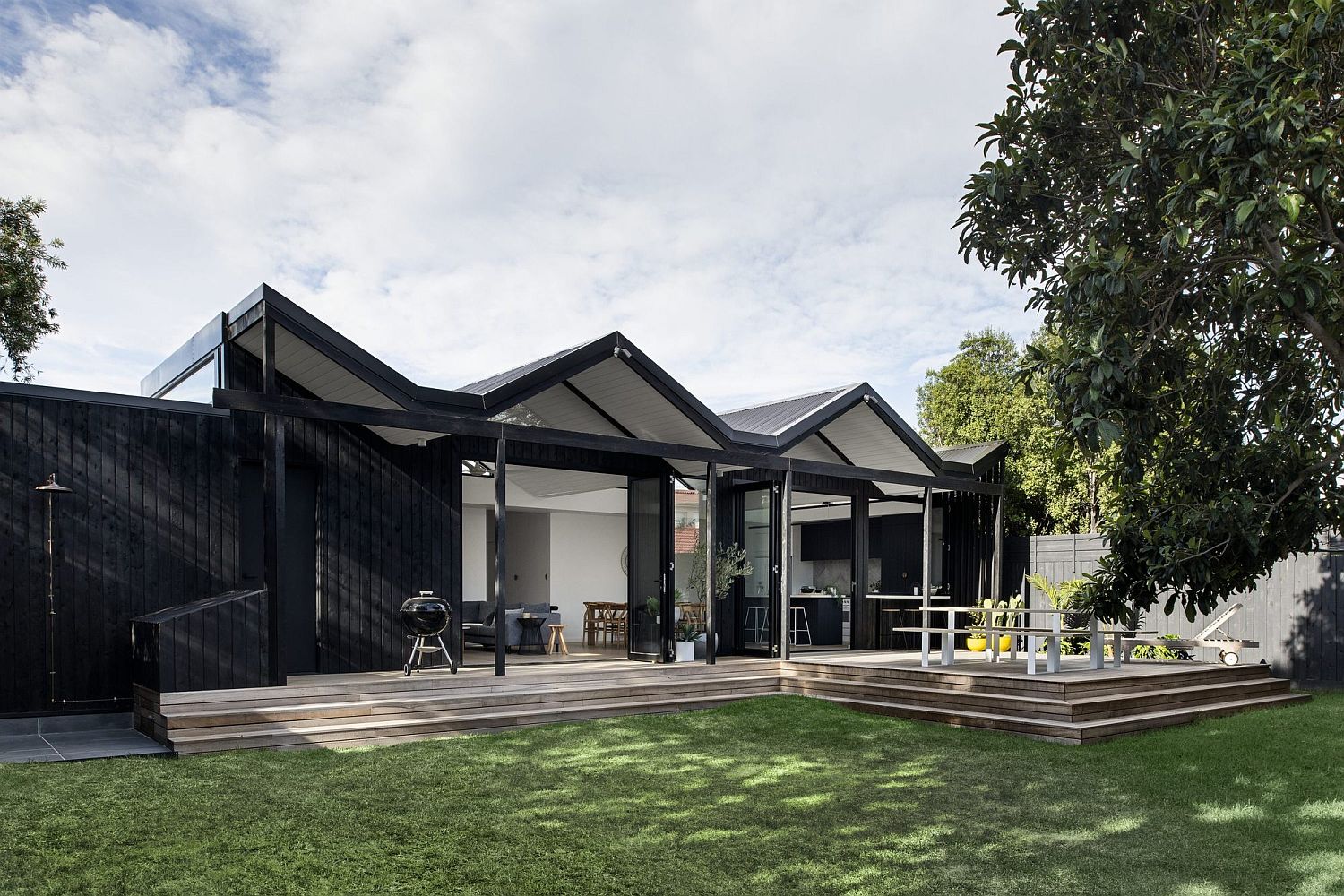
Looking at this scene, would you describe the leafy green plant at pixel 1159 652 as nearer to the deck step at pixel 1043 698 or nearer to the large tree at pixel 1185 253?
the deck step at pixel 1043 698

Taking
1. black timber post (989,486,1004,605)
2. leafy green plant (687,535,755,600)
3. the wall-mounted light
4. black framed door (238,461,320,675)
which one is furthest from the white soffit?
black timber post (989,486,1004,605)

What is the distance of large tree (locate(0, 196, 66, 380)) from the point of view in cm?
1656

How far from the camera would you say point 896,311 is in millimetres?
29375

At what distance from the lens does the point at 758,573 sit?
41.6ft

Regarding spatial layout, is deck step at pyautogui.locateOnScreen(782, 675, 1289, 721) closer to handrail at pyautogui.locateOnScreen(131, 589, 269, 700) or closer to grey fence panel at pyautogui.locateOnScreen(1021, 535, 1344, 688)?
grey fence panel at pyautogui.locateOnScreen(1021, 535, 1344, 688)

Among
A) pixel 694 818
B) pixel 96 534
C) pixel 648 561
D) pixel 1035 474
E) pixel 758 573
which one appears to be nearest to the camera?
pixel 694 818

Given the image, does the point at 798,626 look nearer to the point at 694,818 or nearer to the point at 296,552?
the point at 296,552

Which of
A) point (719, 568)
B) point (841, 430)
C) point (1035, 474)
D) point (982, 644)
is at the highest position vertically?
point (841, 430)

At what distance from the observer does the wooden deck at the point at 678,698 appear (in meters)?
7.42

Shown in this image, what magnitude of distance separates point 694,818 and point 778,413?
25.8ft

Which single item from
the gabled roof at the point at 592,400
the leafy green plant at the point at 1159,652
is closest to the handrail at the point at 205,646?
the gabled roof at the point at 592,400

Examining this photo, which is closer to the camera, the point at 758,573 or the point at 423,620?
the point at 423,620

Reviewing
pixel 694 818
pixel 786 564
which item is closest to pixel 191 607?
pixel 694 818

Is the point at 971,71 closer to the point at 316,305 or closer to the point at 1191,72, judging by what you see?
the point at 1191,72
